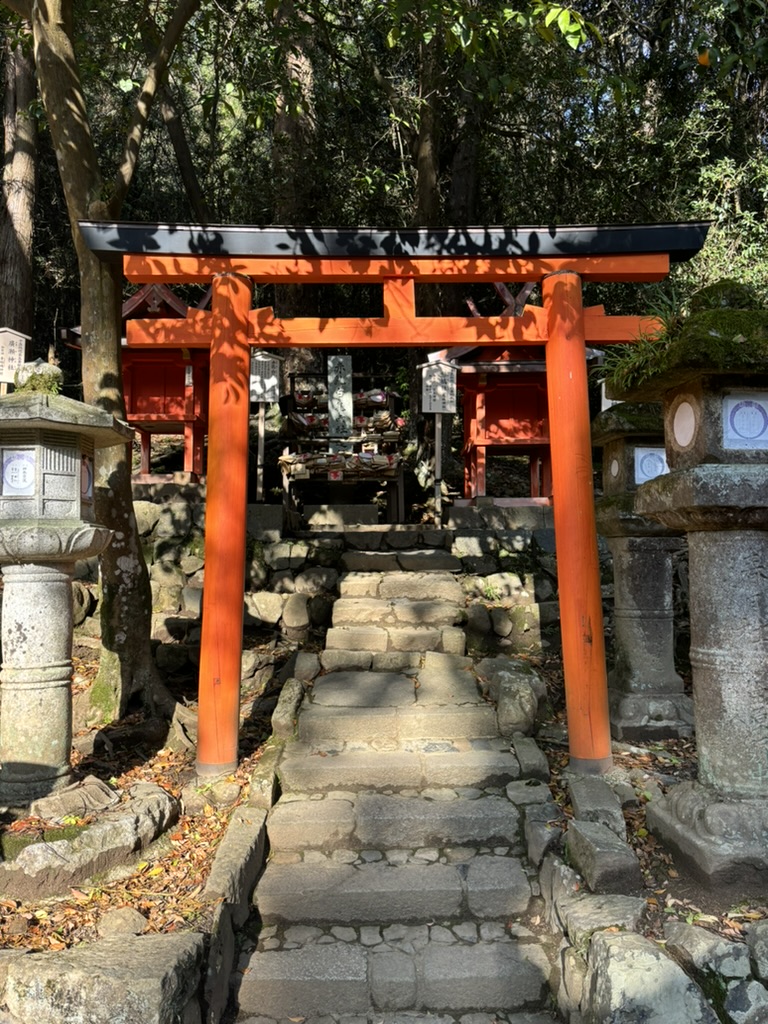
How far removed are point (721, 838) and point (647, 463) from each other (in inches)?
126

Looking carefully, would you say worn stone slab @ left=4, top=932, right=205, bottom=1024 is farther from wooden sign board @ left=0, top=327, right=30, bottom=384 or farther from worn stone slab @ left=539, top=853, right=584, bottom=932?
wooden sign board @ left=0, top=327, right=30, bottom=384

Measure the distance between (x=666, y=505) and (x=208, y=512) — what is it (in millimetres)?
3091

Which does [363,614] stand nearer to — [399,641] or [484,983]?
[399,641]

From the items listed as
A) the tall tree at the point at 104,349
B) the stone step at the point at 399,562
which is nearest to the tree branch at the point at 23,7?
the tall tree at the point at 104,349

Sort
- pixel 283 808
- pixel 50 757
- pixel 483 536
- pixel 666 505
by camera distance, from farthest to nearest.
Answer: pixel 483 536 < pixel 283 808 < pixel 50 757 < pixel 666 505

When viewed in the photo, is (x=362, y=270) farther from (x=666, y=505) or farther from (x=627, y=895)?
(x=627, y=895)

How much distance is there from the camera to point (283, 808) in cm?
463

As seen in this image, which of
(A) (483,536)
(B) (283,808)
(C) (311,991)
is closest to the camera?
(C) (311,991)

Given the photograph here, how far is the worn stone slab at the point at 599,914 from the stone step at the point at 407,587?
4.30 metres

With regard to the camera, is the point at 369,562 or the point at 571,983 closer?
the point at 571,983

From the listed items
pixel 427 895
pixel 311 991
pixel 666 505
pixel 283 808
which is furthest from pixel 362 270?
pixel 311 991

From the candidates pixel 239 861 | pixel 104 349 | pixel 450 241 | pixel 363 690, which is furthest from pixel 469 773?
pixel 104 349

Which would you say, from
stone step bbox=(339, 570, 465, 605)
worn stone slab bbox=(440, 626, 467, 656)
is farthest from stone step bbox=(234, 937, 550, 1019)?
stone step bbox=(339, 570, 465, 605)

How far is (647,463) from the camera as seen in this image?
5.96 meters
